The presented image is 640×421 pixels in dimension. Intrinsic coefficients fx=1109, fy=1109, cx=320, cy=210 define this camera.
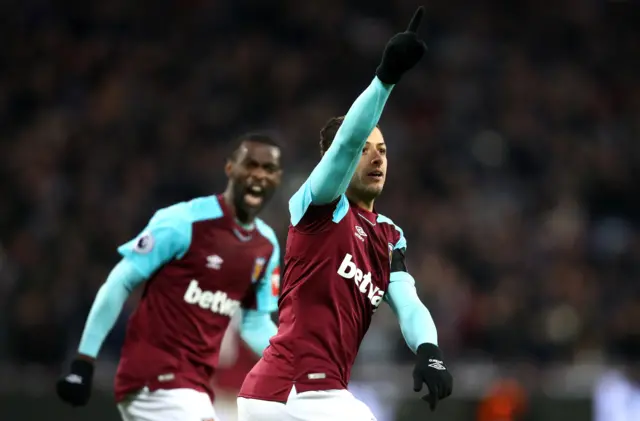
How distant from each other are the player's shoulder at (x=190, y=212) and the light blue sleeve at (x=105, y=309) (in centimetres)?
31

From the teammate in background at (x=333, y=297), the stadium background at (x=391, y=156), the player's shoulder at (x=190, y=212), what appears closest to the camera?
the teammate in background at (x=333, y=297)

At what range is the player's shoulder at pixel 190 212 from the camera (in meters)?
5.58

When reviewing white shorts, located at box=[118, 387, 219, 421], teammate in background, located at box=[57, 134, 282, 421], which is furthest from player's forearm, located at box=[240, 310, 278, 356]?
white shorts, located at box=[118, 387, 219, 421]

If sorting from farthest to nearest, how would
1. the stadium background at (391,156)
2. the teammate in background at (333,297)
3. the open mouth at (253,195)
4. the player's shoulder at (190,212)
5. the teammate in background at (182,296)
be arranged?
1. the stadium background at (391,156)
2. the open mouth at (253,195)
3. the player's shoulder at (190,212)
4. the teammate in background at (182,296)
5. the teammate in background at (333,297)

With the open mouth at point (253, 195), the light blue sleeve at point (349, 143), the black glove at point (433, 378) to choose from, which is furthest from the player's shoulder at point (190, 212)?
the black glove at point (433, 378)

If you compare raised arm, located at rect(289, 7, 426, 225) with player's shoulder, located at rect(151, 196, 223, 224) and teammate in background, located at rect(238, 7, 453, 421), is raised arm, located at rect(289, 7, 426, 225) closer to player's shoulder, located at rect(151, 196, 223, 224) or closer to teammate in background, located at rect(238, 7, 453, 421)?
teammate in background, located at rect(238, 7, 453, 421)

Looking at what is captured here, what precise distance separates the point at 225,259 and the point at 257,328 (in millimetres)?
474

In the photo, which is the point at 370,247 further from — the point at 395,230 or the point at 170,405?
the point at 170,405

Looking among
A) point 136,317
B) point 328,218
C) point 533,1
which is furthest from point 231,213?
point 533,1

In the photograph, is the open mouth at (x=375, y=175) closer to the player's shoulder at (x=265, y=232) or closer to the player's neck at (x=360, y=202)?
the player's neck at (x=360, y=202)

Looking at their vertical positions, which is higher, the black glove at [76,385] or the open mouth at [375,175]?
the open mouth at [375,175]

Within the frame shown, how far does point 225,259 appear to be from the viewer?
5707 mm

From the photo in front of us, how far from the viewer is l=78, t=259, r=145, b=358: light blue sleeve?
17.8ft

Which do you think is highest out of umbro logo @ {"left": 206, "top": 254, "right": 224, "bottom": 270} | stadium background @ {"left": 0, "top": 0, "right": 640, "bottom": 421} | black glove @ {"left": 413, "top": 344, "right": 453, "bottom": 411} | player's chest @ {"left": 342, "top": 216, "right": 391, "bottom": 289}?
stadium background @ {"left": 0, "top": 0, "right": 640, "bottom": 421}
